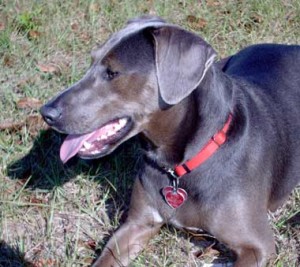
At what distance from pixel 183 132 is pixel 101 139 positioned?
0.37 metres

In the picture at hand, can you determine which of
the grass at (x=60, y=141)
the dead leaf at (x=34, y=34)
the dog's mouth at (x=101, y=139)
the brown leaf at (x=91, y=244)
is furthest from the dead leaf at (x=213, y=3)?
the dog's mouth at (x=101, y=139)

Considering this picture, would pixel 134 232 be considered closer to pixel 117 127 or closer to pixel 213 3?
pixel 117 127

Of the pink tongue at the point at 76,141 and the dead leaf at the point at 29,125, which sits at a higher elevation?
the pink tongue at the point at 76,141

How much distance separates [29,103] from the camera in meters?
4.65

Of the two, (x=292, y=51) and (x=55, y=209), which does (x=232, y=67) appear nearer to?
(x=292, y=51)

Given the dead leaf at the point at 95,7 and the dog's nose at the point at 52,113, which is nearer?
the dog's nose at the point at 52,113

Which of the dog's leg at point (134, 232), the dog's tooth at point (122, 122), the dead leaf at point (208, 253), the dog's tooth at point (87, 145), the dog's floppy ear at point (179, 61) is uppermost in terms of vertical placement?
the dog's floppy ear at point (179, 61)

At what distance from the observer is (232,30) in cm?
557

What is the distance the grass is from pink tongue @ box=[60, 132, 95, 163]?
0.53 metres

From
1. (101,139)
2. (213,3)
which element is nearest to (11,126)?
(101,139)

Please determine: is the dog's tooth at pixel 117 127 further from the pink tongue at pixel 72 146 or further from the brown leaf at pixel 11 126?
the brown leaf at pixel 11 126

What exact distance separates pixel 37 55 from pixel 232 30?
1.51 m

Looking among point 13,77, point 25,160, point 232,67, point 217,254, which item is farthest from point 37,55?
point 217,254

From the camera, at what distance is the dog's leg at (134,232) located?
3.51m
